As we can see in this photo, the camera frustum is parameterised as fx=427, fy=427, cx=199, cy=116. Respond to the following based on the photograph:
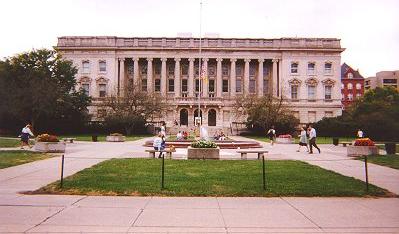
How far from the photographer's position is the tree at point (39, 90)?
58688mm

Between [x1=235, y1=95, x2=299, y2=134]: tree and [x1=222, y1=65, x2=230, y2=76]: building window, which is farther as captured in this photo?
[x1=222, y1=65, x2=230, y2=76]: building window

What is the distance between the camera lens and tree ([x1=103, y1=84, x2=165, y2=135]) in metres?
67.8

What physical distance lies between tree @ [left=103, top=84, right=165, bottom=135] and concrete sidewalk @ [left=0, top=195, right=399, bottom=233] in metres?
55.4

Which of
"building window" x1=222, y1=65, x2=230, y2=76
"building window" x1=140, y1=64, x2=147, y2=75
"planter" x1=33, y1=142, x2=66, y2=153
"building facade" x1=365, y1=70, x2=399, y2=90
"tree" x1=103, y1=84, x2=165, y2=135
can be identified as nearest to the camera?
"planter" x1=33, y1=142, x2=66, y2=153

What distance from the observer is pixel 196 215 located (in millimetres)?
10453

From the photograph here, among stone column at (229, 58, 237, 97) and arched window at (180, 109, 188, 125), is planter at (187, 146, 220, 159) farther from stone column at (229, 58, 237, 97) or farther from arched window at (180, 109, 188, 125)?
stone column at (229, 58, 237, 97)

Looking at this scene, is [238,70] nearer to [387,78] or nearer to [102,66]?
[102,66]

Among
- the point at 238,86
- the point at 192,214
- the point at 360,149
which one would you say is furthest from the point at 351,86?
the point at 192,214

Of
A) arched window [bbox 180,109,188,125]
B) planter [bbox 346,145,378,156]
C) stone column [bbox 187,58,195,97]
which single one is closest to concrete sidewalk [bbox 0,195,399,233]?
planter [bbox 346,145,378,156]

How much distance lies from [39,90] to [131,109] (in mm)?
16276

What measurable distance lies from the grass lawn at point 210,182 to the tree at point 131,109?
47.8 m

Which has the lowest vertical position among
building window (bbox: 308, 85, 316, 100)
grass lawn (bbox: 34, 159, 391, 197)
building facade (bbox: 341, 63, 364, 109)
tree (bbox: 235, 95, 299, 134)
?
grass lawn (bbox: 34, 159, 391, 197)

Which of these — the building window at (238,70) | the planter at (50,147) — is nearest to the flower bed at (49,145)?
the planter at (50,147)

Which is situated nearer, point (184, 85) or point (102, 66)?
point (102, 66)
